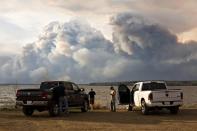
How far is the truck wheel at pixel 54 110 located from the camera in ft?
82.9

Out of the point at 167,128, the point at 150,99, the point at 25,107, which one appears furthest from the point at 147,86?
the point at 167,128

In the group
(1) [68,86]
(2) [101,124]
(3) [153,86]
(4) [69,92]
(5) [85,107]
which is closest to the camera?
(2) [101,124]

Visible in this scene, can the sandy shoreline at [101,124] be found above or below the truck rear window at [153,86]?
below

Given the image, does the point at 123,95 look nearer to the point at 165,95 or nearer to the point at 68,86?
the point at 68,86

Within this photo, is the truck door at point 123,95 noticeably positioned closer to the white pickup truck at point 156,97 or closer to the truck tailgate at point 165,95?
the white pickup truck at point 156,97

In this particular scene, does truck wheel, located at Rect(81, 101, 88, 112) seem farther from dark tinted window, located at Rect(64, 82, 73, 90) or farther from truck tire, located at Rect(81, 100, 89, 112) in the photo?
dark tinted window, located at Rect(64, 82, 73, 90)

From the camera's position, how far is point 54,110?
83.6 ft

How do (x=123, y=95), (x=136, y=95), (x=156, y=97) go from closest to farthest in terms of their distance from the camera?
(x=156, y=97), (x=136, y=95), (x=123, y=95)

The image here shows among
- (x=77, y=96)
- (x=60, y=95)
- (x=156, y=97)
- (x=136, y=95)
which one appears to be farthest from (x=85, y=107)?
(x=156, y=97)

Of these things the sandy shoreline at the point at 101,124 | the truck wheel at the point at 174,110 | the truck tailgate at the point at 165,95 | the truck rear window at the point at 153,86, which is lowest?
the sandy shoreline at the point at 101,124

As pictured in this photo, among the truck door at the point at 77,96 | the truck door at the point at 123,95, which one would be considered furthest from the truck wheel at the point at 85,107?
the truck door at the point at 123,95

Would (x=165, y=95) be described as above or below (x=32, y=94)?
below

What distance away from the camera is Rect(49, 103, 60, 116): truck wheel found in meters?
25.3

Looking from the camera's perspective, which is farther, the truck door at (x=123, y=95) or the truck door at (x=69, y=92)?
the truck door at (x=123, y=95)
